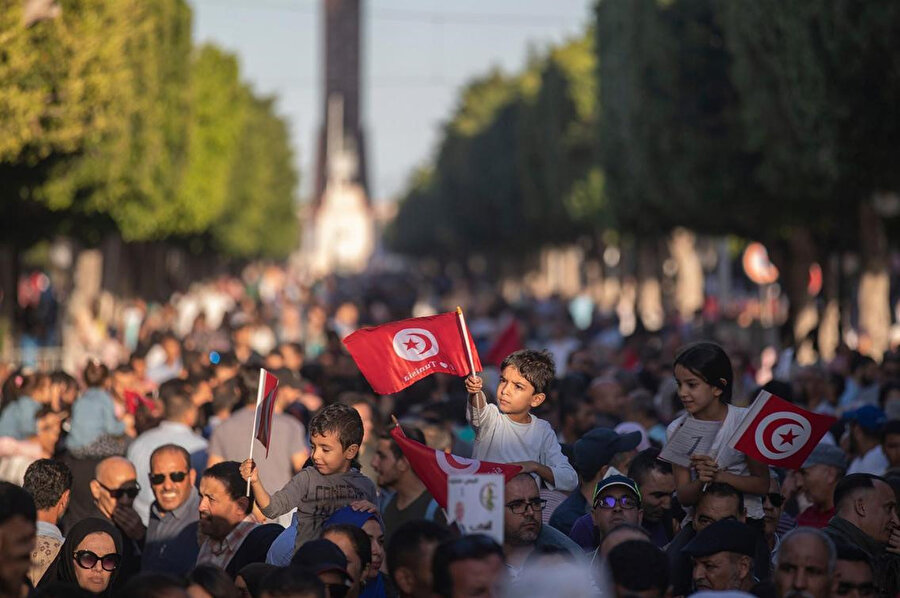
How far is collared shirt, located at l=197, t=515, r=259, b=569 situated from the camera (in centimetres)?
814

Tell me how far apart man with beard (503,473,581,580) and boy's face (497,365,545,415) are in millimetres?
900

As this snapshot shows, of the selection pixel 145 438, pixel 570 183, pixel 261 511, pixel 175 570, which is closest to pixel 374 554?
pixel 261 511

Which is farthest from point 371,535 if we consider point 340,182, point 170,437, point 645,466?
point 340,182

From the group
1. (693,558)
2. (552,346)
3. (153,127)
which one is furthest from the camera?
(153,127)

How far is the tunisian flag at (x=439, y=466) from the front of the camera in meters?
7.76

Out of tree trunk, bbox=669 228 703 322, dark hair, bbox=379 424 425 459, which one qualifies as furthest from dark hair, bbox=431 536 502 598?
tree trunk, bbox=669 228 703 322

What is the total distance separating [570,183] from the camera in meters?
61.9

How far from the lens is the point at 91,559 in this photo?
7.63 meters

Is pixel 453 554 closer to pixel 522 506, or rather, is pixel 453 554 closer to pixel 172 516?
pixel 522 506

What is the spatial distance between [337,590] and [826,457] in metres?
Answer: 4.05

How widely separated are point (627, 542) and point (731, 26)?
2503cm

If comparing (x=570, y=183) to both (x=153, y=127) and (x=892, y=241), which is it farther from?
(x=153, y=127)

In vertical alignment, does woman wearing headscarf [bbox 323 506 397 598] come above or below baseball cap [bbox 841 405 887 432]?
below

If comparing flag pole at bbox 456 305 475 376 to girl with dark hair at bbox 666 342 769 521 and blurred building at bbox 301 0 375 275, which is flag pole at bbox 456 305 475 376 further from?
blurred building at bbox 301 0 375 275
